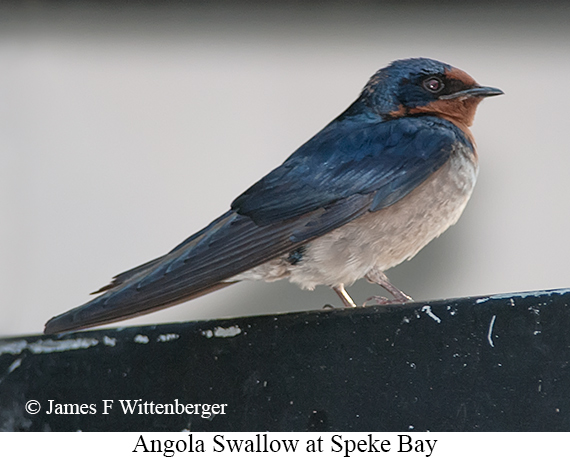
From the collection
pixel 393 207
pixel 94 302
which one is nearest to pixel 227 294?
pixel 393 207

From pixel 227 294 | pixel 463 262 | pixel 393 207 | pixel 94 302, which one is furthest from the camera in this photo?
pixel 227 294

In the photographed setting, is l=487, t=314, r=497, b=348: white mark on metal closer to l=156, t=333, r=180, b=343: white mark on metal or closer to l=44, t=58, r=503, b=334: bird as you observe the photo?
l=44, t=58, r=503, b=334: bird

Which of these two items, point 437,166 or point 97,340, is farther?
point 437,166

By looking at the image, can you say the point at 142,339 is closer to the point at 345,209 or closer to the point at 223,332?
the point at 223,332

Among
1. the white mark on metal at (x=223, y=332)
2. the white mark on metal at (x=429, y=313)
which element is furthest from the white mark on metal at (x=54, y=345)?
the white mark on metal at (x=429, y=313)

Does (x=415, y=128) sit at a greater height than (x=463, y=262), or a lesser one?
greater

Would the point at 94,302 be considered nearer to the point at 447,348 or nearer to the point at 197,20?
the point at 447,348

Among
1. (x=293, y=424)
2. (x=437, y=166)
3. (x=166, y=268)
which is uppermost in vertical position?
Result: (x=437, y=166)
